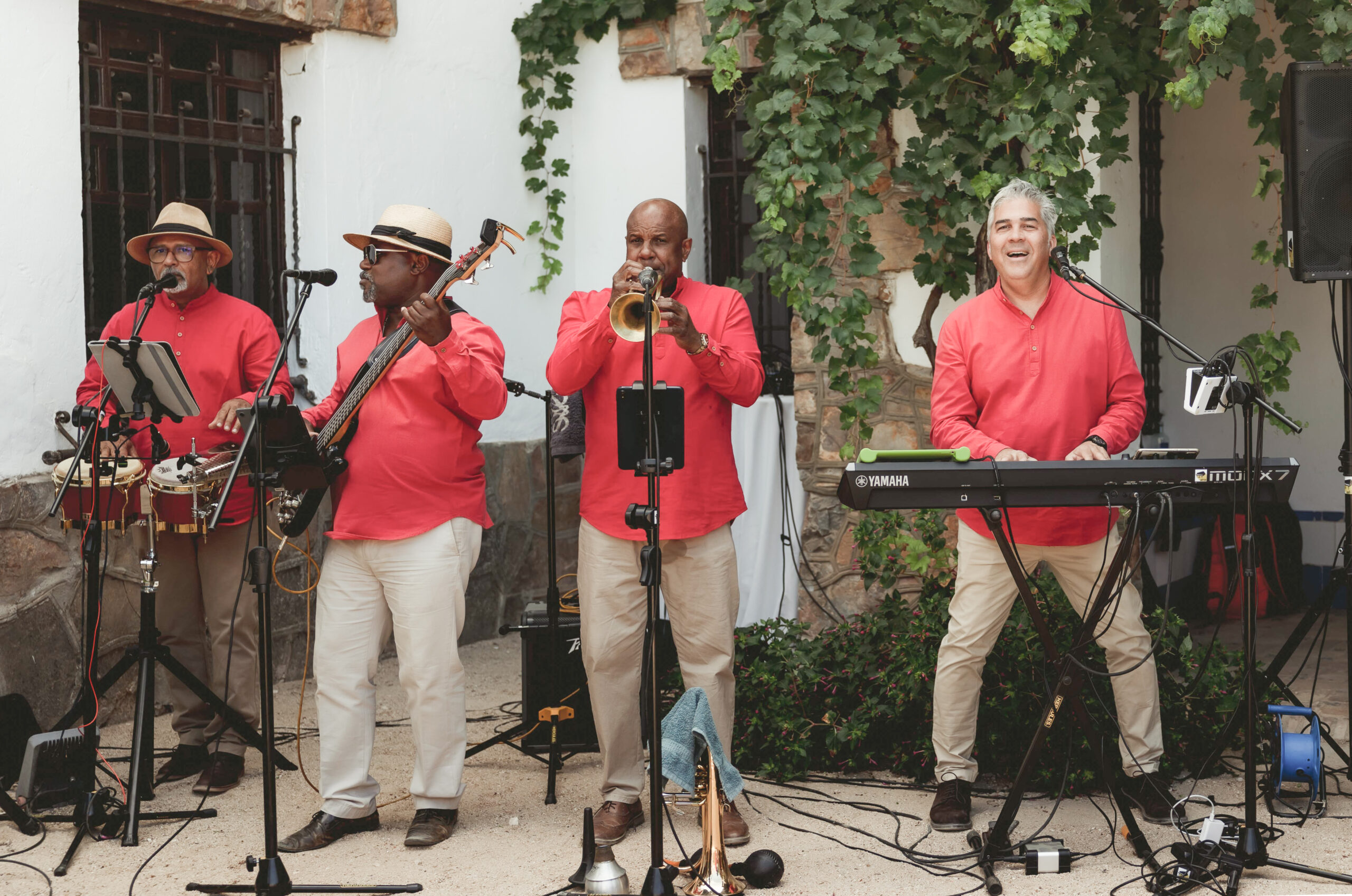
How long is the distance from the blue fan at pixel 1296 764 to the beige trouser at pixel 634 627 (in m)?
1.65

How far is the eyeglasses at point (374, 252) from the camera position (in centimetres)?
372

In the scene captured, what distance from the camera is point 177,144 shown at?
5.45 metres

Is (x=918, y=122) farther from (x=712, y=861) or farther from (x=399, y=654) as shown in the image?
(x=712, y=861)

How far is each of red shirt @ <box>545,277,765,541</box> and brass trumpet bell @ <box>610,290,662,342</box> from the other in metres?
0.35

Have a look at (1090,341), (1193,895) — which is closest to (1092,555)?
(1090,341)

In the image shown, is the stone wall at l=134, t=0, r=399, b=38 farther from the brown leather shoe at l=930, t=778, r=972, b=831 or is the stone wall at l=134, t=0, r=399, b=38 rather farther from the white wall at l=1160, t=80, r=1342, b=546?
the white wall at l=1160, t=80, r=1342, b=546

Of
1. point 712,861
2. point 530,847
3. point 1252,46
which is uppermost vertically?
point 1252,46

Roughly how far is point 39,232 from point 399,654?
2.32m

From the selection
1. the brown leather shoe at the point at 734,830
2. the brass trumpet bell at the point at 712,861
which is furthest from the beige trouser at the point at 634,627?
the brass trumpet bell at the point at 712,861

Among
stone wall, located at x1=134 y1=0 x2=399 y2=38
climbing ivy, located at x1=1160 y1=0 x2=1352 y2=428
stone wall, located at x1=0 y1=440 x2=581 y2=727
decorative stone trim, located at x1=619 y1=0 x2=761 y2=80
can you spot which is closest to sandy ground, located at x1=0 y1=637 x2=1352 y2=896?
stone wall, located at x1=0 y1=440 x2=581 y2=727

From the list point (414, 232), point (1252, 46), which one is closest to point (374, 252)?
point (414, 232)

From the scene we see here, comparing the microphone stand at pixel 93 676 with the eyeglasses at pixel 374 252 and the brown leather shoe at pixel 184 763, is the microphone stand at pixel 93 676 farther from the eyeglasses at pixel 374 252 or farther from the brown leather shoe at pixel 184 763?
the eyeglasses at pixel 374 252

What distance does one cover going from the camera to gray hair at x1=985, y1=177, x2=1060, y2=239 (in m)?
3.83

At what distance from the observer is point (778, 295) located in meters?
5.04
